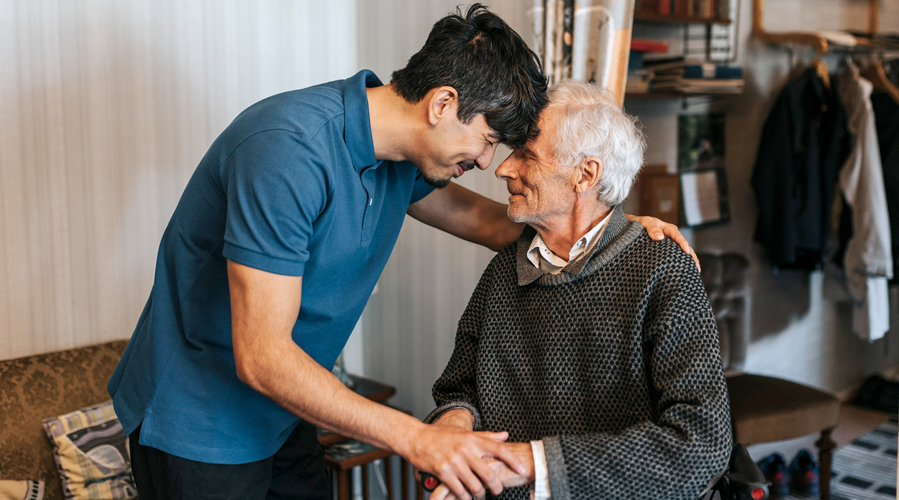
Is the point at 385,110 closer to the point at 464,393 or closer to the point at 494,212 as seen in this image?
the point at 494,212

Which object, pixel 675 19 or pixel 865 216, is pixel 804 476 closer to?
pixel 865 216

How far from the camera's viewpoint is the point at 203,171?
1.35 metres

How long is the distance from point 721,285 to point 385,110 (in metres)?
2.09

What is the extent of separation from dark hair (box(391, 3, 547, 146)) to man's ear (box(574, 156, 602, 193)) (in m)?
0.13

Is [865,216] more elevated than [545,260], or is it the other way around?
[545,260]

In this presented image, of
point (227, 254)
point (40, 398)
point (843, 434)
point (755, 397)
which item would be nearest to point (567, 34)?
point (227, 254)

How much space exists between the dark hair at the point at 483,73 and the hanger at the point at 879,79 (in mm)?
2617

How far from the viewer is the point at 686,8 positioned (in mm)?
3080

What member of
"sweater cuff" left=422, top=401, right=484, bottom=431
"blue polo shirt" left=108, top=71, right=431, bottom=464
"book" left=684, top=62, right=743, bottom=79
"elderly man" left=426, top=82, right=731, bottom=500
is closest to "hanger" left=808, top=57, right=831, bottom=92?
"book" left=684, top=62, right=743, bottom=79

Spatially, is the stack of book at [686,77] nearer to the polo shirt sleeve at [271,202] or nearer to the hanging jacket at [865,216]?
the hanging jacket at [865,216]

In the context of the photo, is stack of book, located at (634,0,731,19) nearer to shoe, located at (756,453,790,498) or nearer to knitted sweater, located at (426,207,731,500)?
knitted sweater, located at (426,207,731,500)

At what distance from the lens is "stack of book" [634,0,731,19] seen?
118 inches

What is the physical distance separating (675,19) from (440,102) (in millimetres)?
2071

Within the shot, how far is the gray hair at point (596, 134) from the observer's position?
1.36 meters
